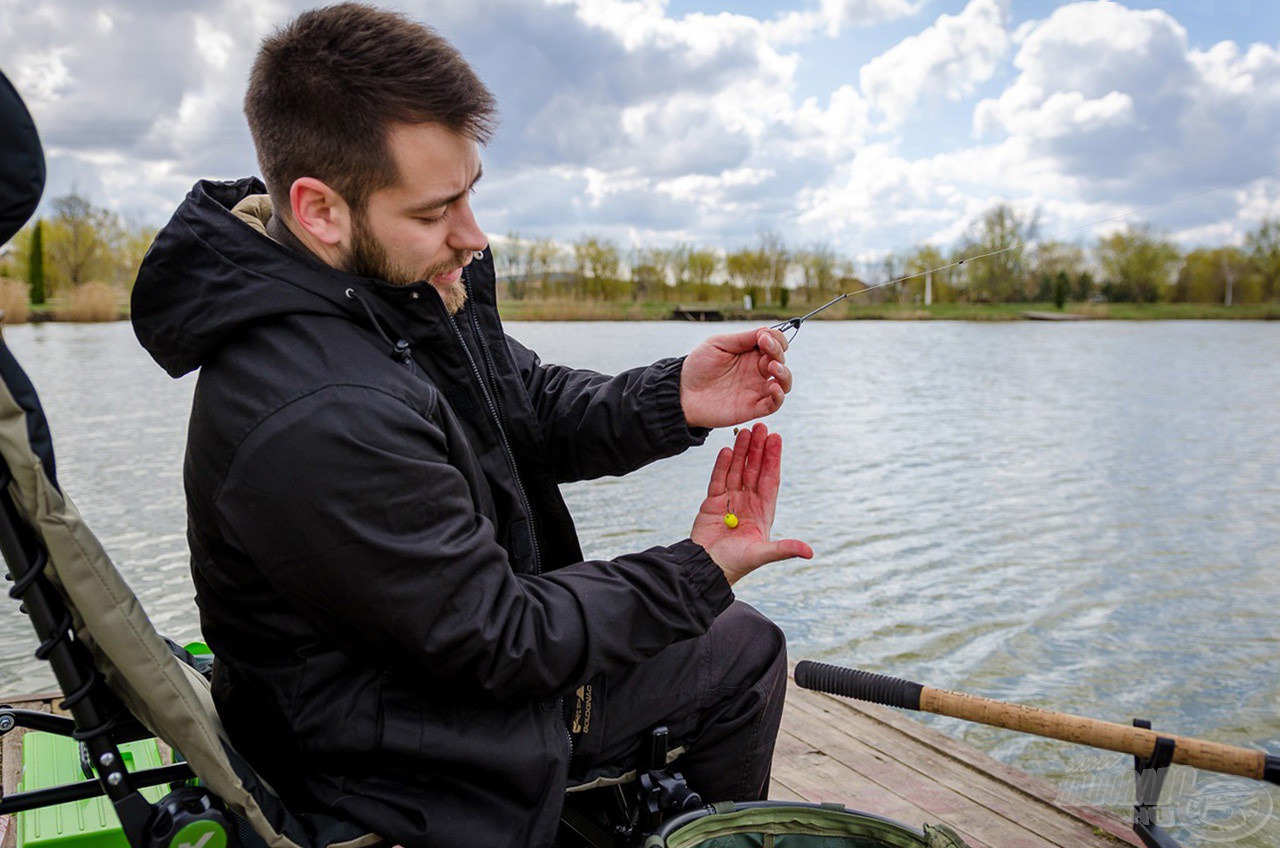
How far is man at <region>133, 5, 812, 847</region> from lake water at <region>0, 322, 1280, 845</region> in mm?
2471

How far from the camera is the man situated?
142cm

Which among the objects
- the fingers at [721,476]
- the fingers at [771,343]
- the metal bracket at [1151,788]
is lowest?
the metal bracket at [1151,788]

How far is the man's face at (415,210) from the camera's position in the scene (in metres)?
1.61

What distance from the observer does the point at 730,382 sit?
2.19 metres

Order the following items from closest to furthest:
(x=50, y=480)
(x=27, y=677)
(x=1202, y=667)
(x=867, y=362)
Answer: (x=50, y=480), (x=27, y=677), (x=1202, y=667), (x=867, y=362)

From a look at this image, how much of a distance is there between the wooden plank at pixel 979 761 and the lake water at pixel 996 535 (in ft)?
2.34

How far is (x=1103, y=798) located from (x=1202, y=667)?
246 centimetres

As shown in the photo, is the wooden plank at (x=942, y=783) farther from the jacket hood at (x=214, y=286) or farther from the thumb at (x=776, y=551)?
the jacket hood at (x=214, y=286)

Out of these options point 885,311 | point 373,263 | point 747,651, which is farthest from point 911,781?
point 885,311

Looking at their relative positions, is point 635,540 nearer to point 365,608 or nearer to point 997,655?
point 997,655

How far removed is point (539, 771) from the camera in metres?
1.57

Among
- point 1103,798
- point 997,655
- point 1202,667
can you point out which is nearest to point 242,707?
point 1103,798

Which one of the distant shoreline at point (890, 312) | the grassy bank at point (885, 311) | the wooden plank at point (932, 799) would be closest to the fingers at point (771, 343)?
the wooden plank at point (932, 799)

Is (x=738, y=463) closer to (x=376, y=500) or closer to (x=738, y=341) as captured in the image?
(x=738, y=341)
